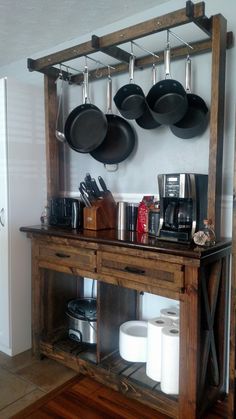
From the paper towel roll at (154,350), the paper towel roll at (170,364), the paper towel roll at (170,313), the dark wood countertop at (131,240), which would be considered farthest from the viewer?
the paper towel roll at (170,313)

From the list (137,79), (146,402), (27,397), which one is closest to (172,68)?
(137,79)

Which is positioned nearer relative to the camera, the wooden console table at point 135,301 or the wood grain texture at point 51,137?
the wooden console table at point 135,301

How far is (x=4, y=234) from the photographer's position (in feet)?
7.30

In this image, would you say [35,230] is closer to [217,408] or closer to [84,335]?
[84,335]

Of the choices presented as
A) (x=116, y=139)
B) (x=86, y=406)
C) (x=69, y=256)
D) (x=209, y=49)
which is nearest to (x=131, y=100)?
(x=116, y=139)

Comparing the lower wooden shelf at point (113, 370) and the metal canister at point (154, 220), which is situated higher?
the metal canister at point (154, 220)

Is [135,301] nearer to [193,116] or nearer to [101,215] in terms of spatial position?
[101,215]

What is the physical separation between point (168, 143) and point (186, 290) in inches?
37.4

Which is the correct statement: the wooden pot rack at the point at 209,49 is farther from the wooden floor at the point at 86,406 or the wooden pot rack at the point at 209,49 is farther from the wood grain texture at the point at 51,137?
the wooden floor at the point at 86,406

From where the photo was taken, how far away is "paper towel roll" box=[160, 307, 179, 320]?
6.26 feet

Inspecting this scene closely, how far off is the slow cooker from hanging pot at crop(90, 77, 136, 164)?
102cm

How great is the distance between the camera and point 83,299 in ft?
7.89

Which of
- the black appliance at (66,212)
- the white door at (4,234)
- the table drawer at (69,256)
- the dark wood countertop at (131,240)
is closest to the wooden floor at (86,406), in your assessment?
the white door at (4,234)

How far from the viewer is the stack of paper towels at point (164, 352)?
5.48ft
